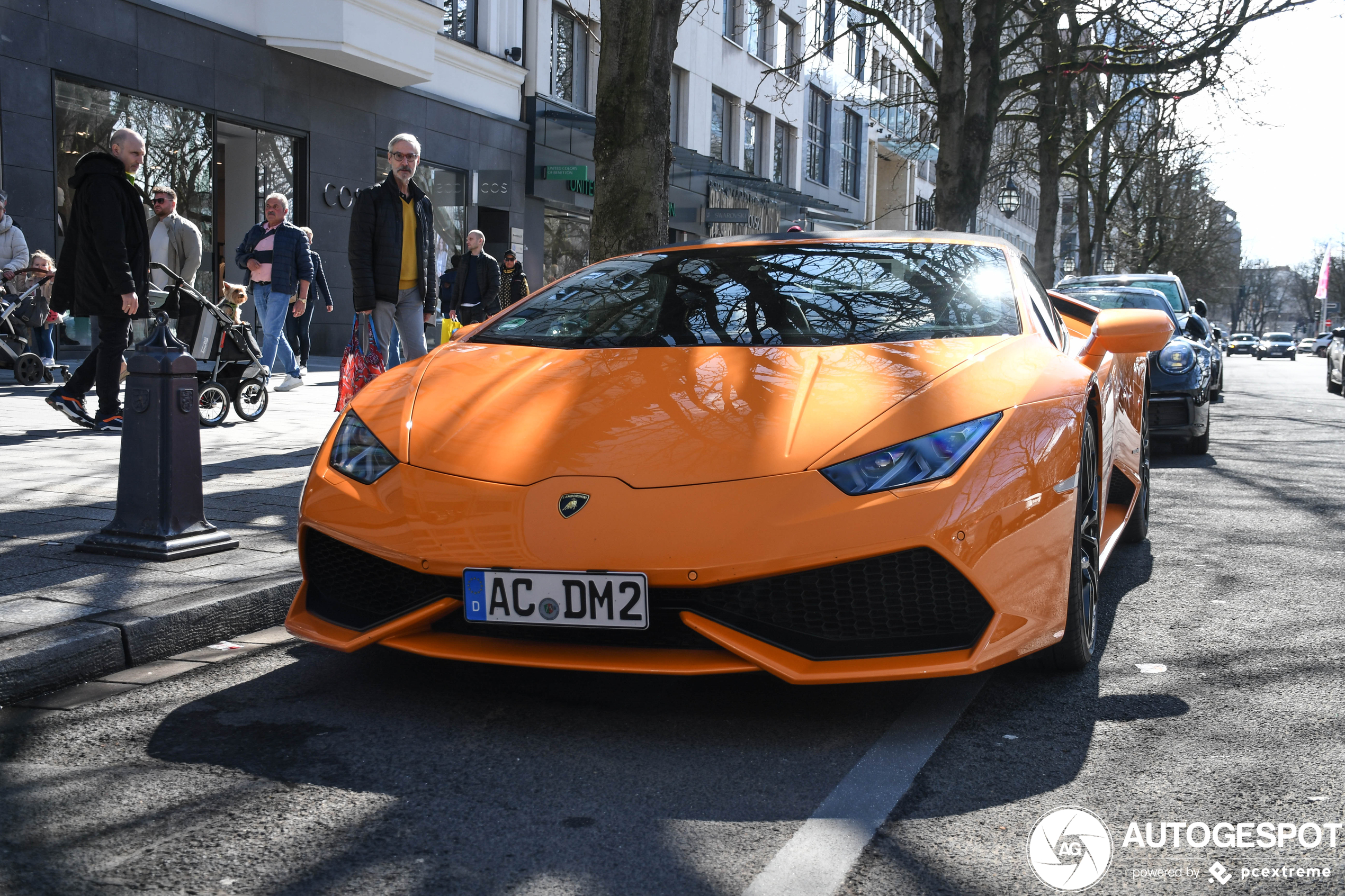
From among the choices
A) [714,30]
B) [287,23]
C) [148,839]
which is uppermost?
[714,30]

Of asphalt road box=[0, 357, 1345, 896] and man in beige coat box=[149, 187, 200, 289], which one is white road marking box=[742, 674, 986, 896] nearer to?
asphalt road box=[0, 357, 1345, 896]

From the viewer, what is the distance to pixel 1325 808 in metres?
2.63

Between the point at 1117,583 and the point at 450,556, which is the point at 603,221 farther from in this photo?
the point at 450,556

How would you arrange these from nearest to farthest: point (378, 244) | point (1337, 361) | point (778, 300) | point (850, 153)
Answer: point (778, 300)
point (378, 244)
point (1337, 361)
point (850, 153)

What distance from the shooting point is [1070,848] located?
244 centimetres

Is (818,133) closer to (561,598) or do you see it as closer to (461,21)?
(461,21)

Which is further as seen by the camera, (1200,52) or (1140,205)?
(1140,205)

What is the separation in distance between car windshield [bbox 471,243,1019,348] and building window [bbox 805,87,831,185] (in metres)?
34.3

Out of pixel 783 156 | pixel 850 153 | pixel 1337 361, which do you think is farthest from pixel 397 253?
pixel 850 153

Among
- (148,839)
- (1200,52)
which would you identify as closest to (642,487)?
(148,839)

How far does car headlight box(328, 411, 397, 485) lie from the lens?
3.39m

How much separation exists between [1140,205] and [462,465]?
166 feet

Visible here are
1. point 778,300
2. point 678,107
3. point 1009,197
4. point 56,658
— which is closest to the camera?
point 56,658

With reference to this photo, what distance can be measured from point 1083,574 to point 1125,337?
46.0 inches
